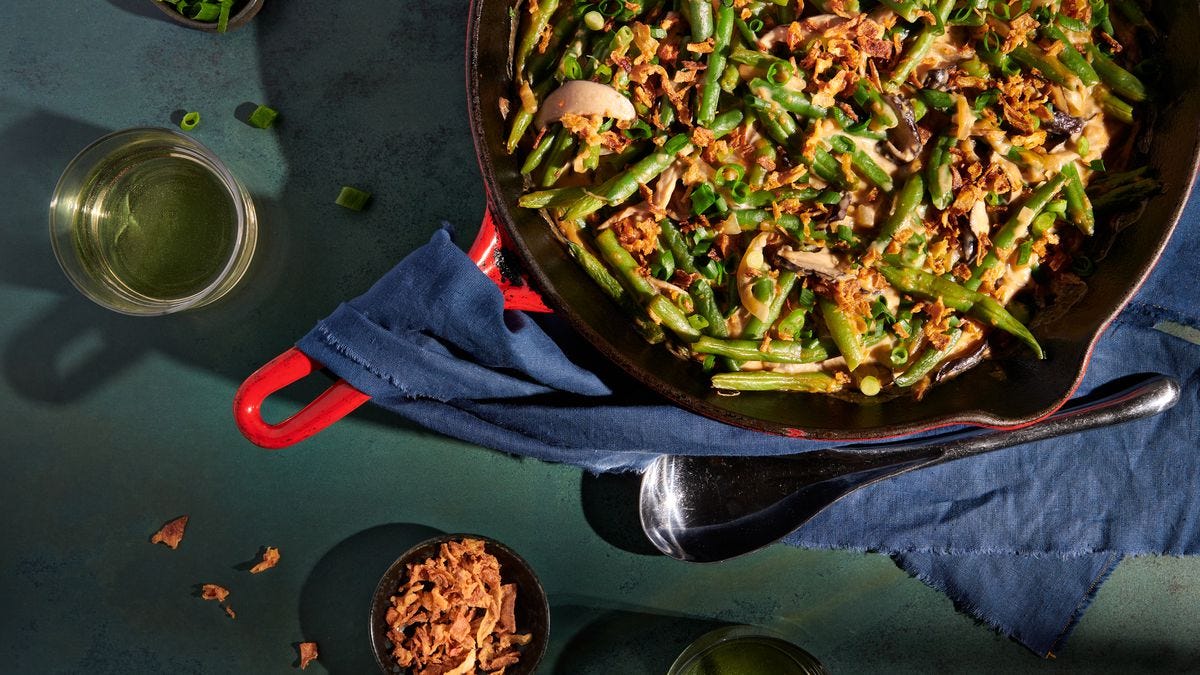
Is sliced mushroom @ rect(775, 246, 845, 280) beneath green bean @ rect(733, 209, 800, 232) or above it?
beneath

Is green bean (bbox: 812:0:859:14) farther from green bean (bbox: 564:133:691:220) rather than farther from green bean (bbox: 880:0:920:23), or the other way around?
green bean (bbox: 564:133:691:220)

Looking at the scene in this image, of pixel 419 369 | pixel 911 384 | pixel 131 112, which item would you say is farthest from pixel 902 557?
pixel 131 112

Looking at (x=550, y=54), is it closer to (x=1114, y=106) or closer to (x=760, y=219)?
(x=760, y=219)

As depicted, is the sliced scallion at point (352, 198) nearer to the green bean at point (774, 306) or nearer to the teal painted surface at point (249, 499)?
the teal painted surface at point (249, 499)

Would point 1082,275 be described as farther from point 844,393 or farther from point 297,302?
point 297,302

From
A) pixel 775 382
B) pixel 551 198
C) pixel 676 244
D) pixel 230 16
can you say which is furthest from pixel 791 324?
pixel 230 16

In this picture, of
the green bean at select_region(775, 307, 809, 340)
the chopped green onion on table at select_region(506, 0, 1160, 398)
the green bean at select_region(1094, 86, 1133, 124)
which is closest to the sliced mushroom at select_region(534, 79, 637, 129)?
the chopped green onion on table at select_region(506, 0, 1160, 398)
